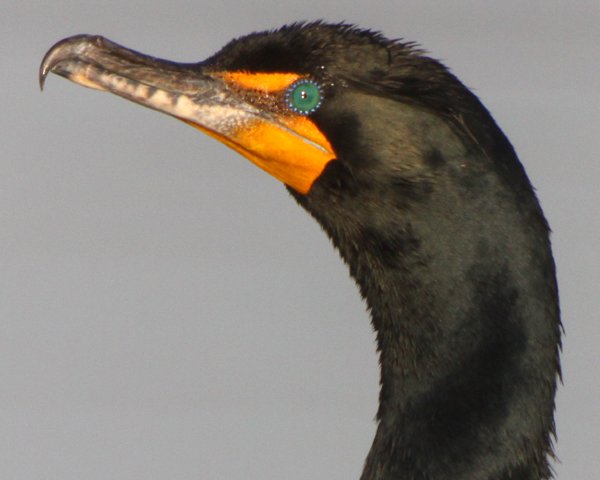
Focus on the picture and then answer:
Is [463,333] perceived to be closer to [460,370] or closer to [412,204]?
[460,370]

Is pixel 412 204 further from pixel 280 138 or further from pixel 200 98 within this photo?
pixel 200 98

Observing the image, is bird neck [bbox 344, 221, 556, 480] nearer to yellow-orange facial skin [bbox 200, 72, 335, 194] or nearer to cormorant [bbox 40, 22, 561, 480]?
cormorant [bbox 40, 22, 561, 480]

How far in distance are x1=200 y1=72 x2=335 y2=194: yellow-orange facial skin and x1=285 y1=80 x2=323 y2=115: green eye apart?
15 millimetres

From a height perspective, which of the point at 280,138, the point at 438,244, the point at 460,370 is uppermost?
the point at 280,138

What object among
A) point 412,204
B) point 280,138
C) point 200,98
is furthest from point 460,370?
point 200,98

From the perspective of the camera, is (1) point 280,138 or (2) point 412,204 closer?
(2) point 412,204

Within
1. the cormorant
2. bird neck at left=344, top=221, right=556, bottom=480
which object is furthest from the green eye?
bird neck at left=344, top=221, right=556, bottom=480

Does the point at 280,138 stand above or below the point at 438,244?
above

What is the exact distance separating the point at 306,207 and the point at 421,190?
A: 0.38m

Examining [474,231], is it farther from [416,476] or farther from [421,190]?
[416,476]

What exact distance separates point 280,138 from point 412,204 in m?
0.37

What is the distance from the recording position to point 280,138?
3.44m

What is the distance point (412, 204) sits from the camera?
3.31 metres

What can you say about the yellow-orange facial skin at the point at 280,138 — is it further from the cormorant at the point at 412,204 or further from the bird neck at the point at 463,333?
the bird neck at the point at 463,333
